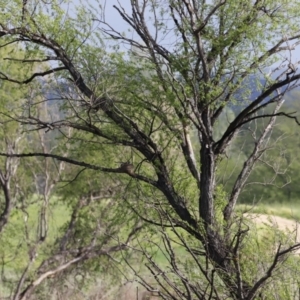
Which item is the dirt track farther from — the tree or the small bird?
the small bird

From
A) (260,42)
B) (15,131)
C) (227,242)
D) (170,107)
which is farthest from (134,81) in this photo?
(15,131)

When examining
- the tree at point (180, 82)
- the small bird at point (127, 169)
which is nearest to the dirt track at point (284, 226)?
the tree at point (180, 82)

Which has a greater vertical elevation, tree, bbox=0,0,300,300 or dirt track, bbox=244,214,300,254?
tree, bbox=0,0,300,300

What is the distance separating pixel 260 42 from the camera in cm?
518

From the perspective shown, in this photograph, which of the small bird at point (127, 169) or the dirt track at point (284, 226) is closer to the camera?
the dirt track at point (284, 226)

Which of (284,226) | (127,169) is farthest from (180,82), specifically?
(284,226)

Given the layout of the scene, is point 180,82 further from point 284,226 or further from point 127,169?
point 284,226

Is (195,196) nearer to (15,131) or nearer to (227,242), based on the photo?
(227,242)

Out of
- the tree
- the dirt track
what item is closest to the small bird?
the tree

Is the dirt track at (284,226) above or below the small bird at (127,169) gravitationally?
below

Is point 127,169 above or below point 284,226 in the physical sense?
above

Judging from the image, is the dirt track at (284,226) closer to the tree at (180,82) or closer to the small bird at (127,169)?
the tree at (180,82)

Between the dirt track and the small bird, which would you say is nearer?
the dirt track

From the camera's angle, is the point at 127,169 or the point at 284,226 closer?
the point at 127,169
